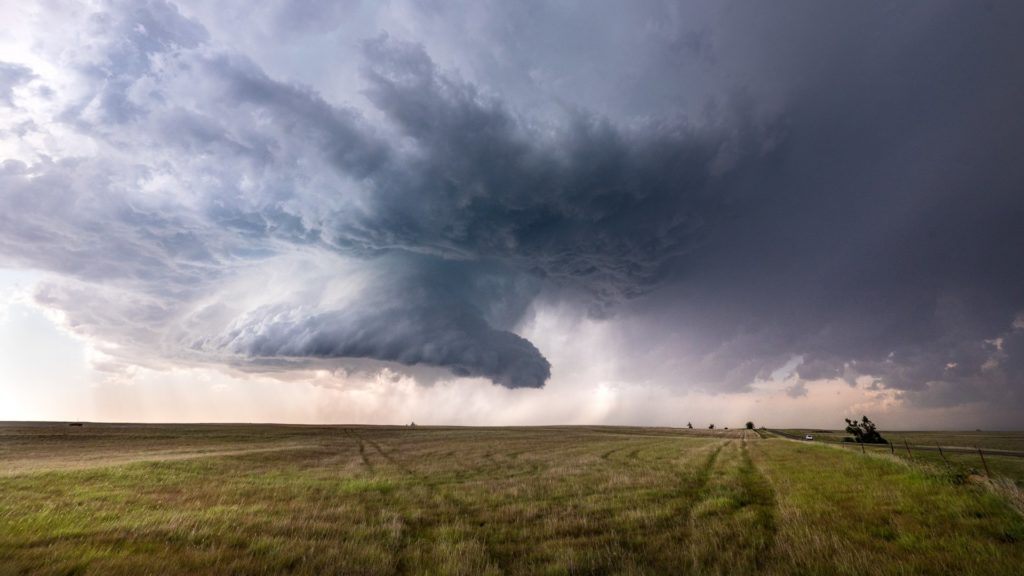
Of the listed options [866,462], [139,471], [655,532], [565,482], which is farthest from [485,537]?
[866,462]

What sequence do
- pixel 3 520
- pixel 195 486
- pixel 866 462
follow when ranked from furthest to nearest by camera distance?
pixel 866 462
pixel 195 486
pixel 3 520

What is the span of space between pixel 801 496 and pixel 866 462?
61.5ft

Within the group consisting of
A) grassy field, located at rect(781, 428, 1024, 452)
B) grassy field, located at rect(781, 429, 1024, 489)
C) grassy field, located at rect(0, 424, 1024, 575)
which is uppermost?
grassy field, located at rect(781, 428, 1024, 452)

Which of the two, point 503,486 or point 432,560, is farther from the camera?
point 503,486

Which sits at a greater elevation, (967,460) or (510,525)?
(967,460)

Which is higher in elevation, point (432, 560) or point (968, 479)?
point (968, 479)

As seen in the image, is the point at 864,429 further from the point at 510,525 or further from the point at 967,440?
the point at 510,525

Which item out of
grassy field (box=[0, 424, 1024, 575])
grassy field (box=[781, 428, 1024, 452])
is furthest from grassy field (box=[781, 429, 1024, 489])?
grassy field (box=[0, 424, 1024, 575])

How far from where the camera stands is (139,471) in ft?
88.0

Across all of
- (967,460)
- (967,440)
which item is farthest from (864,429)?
(967,460)

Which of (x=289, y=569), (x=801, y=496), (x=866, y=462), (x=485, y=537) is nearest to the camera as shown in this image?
(x=289, y=569)

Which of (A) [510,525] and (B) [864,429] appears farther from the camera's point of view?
(B) [864,429]

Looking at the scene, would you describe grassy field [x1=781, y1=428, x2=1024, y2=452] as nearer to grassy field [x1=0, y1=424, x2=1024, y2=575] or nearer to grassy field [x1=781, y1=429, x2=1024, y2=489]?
grassy field [x1=781, y1=429, x2=1024, y2=489]

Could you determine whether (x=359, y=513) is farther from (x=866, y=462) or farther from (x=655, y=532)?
(x=866, y=462)
